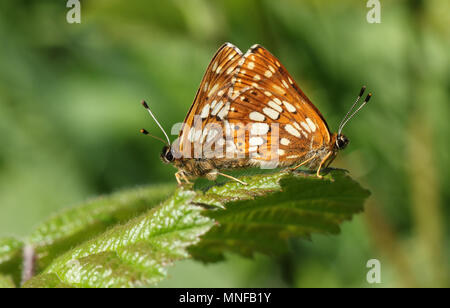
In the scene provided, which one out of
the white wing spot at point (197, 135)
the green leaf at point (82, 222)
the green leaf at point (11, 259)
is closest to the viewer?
the green leaf at point (11, 259)

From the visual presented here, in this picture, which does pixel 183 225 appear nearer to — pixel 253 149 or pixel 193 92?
pixel 253 149

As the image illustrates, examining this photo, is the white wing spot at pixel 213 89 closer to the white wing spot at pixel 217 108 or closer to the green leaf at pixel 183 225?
the white wing spot at pixel 217 108

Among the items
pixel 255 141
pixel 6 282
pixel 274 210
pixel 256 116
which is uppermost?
pixel 256 116

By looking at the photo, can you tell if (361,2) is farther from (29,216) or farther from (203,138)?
(29,216)

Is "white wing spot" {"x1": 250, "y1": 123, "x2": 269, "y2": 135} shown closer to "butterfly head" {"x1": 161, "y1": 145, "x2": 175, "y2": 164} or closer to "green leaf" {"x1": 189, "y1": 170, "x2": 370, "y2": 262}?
"butterfly head" {"x1": 161, "y1": 145, "x2": 175, "y2": 164}

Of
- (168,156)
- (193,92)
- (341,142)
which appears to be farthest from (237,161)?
(193,92)

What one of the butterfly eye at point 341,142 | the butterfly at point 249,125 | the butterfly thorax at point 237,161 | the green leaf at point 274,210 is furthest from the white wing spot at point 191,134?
the butterfly eye at point 341,142
